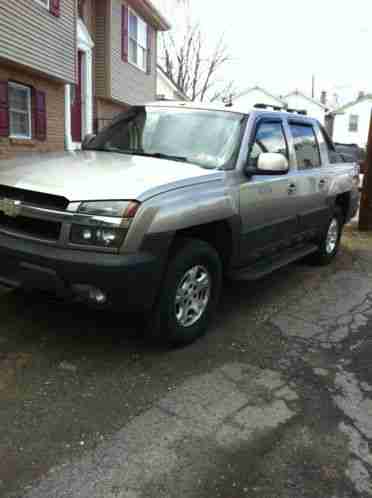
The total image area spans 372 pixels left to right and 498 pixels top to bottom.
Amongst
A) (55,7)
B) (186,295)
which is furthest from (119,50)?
(186,295)

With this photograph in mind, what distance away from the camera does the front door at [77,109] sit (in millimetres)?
14556

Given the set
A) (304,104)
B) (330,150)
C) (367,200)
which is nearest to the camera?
(330,150)

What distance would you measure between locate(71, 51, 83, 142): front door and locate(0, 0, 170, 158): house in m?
0.03

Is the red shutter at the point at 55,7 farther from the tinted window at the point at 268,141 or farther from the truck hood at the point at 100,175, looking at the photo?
the truck hood at the point at 100,175

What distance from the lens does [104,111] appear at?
1648cm

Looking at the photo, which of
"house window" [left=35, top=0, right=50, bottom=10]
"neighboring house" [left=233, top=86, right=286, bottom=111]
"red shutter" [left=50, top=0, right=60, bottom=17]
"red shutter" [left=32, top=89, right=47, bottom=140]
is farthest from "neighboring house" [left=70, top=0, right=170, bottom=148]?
"neighboring house" [left=233, top=86, right=286, bottom=111]

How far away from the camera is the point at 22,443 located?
2592mm

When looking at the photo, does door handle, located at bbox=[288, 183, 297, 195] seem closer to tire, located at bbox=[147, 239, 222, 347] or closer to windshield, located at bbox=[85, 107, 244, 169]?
windshield, located at bbox=[85, 107, 244, 169]

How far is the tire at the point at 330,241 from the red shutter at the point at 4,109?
7.28 metres

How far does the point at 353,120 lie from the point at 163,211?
5450 centimetres

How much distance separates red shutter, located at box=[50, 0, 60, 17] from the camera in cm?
1132

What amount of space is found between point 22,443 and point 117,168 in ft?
6.67

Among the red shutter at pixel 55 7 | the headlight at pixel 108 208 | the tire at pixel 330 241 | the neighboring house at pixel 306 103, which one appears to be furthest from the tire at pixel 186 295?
the neighboring house at pixel 306 103

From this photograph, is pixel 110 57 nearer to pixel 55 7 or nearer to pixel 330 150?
pixel 55 7
